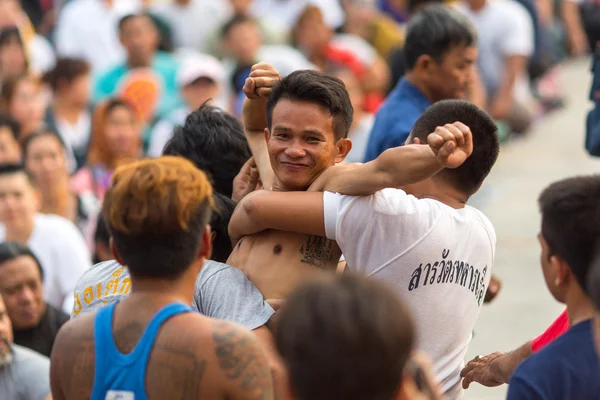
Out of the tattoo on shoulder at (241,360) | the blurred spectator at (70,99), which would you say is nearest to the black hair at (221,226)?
the tattoo on shoulder at (241,360)

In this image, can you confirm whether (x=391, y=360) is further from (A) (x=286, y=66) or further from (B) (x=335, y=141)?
(A) (x=286, y=66)

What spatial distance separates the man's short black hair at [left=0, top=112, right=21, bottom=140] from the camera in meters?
8.05

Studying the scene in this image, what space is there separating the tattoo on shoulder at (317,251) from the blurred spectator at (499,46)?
798 centimetres

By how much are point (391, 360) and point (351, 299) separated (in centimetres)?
15

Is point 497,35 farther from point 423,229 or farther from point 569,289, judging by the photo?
point 569,289

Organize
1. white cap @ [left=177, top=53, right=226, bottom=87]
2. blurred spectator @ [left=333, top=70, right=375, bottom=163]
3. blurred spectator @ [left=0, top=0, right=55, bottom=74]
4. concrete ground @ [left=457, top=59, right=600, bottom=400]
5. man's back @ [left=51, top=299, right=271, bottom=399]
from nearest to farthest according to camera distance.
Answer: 1. man's back @ [left=51, top=299, right=271, bottom=399]
2. concrete ground @ [left=457, top=59, right=600, bottom=400]
3. blurred spectator @ [left=333, top=70, right=375, bottom=163]
4. white cap @ [left=177, top=53, right=226, bottom=87]
5. blurred spectator @ [left=0, top=0, right=55, bottom=74]

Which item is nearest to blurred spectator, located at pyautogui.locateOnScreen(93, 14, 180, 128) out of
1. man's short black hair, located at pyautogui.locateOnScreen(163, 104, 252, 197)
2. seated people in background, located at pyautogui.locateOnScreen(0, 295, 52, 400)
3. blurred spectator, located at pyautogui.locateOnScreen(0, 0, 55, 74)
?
blurred spectator, located at pyautogui.locateOnScreen(0, 0, 55, 74)

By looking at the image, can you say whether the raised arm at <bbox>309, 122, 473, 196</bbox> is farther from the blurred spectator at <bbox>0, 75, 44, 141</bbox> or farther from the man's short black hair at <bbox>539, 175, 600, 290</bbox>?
the blurred spectator at <bbox>0, 75, 44, 141</bbox>

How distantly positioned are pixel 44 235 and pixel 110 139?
5.76 feet

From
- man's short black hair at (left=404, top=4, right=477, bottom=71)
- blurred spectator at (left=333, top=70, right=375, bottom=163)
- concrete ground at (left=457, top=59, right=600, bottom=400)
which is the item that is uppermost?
man's short black hair at (left=404, top=4, right=477, bottom=71)

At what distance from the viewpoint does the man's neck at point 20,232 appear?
6.88 m

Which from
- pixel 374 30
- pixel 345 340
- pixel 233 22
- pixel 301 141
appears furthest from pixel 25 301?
pixel 374 30

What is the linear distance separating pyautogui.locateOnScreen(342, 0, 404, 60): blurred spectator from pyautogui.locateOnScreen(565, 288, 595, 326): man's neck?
33.1 ft

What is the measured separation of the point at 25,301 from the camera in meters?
5.39
